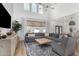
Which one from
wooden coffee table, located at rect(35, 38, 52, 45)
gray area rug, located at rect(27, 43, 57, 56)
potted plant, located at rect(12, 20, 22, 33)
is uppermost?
potted plant, located at rect(12, 20, 22, 33)

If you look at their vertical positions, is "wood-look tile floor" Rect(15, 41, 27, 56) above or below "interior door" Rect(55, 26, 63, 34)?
below

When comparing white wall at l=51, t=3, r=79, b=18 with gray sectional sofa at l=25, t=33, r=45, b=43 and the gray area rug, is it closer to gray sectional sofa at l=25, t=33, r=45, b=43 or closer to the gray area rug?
gray sectional sofa at l=25, t=33, r=45, b=43

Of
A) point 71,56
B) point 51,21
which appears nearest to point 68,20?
point 51,21

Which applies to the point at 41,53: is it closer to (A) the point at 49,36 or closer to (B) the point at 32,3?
(A) the point at 49,36

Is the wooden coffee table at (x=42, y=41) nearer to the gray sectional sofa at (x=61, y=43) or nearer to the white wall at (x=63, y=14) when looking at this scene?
the gray sectional sofa at (x=61, y=43)

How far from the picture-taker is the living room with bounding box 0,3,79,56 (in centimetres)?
246

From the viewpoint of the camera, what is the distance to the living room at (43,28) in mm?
2465

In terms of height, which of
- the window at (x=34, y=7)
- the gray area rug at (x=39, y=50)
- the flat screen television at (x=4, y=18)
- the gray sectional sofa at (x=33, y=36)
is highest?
the window at (x=34, y=7)

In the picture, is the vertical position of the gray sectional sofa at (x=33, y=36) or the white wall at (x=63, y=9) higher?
the white wall at (x=63, y=9)

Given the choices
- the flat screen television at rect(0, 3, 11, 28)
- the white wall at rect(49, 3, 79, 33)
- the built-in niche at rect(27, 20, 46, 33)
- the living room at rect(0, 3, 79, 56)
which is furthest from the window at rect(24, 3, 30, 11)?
the white wall at rect(49, 3, 79, 33)

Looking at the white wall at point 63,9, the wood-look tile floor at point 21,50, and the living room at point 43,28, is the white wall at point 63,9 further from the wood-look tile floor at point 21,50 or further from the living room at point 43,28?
the wood-look tile floor at point 21,50

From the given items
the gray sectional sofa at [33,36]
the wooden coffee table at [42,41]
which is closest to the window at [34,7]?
the gray sectional sofa at [33,36]

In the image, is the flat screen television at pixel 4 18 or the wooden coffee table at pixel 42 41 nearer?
the flat screen television at pixel 4 18

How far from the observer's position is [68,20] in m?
2.49
